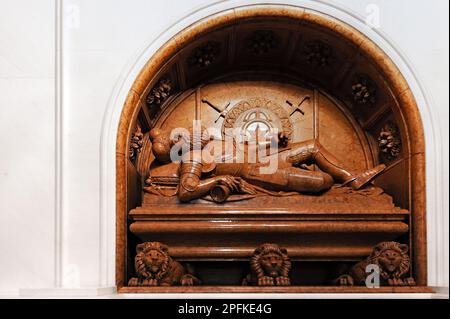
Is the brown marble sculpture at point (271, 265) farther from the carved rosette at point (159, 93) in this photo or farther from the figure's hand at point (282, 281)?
the carved rosette at point (159, 93)

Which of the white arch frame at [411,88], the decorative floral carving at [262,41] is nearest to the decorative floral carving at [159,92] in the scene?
the white arch frame at [411,88]

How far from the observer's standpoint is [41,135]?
497 cm

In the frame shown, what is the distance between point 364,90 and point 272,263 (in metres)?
1.54

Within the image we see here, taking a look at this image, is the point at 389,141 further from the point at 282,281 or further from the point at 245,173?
the point at 282,281

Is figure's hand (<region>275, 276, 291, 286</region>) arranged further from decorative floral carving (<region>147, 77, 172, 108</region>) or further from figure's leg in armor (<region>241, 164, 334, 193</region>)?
decorative floral carving (<region>147, 77, 172, 108</region>)

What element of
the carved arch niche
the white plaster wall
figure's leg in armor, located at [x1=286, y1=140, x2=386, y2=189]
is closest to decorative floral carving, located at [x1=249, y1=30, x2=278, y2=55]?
the carved arch niche

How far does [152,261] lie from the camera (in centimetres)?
501

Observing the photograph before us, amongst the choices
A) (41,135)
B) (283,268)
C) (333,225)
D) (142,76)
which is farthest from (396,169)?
(41,135)

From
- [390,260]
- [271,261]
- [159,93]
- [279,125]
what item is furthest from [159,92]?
[390,260]

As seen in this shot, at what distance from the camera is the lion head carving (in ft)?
16.4

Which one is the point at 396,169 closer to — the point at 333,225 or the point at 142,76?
the point at 333,225

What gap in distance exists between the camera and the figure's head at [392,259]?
501cm

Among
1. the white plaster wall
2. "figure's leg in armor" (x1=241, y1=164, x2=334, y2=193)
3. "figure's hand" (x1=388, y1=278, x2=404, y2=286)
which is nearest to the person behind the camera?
the white plaster wall

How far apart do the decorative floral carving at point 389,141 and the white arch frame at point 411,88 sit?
374 mm
